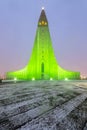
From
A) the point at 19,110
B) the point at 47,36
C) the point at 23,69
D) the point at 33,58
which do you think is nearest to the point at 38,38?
the point at 47,36

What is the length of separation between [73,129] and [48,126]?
365mm

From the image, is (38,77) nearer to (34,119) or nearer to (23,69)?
(23,69)

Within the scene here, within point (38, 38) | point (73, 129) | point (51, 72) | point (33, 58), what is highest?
point (38, 38)

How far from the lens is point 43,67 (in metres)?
36.3

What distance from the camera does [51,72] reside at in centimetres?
3628

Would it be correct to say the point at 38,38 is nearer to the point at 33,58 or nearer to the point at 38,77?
the point at 33,58

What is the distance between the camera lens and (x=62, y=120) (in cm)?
250

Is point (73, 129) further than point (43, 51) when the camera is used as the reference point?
No

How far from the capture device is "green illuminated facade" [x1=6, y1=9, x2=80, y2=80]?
35.6 m

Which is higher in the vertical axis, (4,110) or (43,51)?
(43,51)

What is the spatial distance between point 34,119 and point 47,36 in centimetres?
3509

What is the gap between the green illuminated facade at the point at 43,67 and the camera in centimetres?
3559

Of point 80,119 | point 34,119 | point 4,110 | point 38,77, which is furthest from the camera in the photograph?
point 38,77

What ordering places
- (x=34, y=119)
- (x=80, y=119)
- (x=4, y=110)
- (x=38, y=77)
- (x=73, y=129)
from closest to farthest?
(x=73, y=129) → (x=34, y=119) → (x=80, y=119) → (x=4, y=110) → (x=38, y=77)
